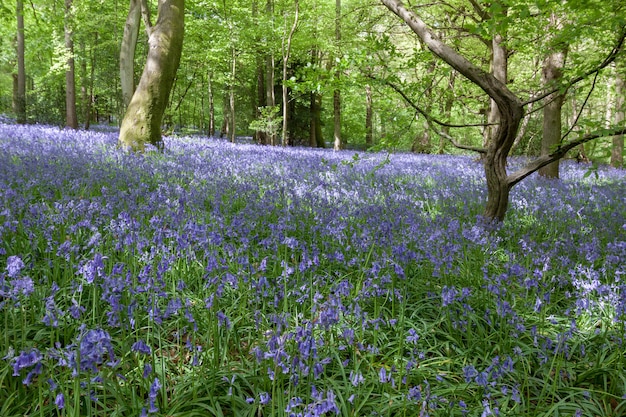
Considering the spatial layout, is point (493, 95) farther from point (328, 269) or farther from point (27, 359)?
point (27, 359)

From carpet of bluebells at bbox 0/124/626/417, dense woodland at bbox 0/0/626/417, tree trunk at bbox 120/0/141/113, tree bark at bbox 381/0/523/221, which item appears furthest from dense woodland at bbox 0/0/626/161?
carpet of bluebells at bbox 0/124/626/417

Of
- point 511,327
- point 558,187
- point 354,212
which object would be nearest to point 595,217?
point 558,187

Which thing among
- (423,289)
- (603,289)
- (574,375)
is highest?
(603,289)

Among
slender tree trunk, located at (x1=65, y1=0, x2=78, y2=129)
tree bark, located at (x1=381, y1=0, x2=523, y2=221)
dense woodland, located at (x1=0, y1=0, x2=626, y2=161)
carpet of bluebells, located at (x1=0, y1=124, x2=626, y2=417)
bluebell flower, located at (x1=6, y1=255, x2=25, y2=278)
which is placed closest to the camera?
bluebell flower, located at (x1=6, y1=255, x2=25, y2=278)

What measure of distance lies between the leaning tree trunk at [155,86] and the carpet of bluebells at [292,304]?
8.73ft

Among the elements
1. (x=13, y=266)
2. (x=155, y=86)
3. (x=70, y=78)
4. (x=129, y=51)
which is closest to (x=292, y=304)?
(x=13, y=266)

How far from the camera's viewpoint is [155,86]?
930cm

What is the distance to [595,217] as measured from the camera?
5922mm

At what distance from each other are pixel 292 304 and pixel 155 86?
26.9ft

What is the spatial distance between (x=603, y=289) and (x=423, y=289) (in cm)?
126

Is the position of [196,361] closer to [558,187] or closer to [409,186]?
[409,186]

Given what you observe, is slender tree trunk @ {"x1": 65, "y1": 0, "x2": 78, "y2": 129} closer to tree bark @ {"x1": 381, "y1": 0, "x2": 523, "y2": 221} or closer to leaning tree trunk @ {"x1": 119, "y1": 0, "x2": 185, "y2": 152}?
leaning tree trunk @ {"x1": 119, "y1": 0, "x2": 185, "y2": 152}

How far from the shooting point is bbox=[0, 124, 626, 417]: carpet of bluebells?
1.86 meters

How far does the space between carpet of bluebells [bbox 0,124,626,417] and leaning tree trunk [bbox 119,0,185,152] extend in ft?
8.73
